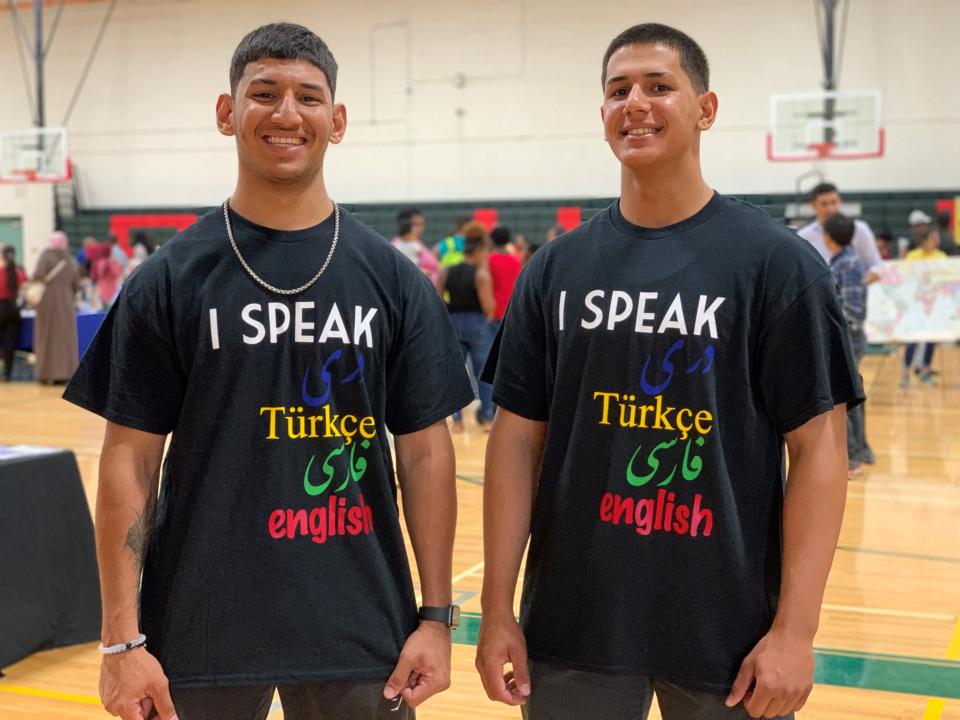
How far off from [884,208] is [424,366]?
15.3 meters

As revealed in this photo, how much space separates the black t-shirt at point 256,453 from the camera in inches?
82.4

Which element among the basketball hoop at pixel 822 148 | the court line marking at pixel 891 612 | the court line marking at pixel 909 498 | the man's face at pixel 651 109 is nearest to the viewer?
the man's face at pixel 651 109

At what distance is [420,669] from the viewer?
213cm

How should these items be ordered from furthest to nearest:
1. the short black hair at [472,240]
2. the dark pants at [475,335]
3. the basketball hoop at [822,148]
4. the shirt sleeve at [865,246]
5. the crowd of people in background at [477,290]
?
the basketball hoop at [822,148] → the short black hair at [472,240] → the dark pants at [475,335] → the crowd of people in background at [477,290] → the shirt sleeve at [865,246]

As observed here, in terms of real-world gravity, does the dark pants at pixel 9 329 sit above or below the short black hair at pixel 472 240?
below

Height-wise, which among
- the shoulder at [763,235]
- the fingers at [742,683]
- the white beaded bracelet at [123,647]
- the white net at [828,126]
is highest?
the white net at [828,126]

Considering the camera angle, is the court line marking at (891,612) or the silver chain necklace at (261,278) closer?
the silver chain necklace at (261,278)

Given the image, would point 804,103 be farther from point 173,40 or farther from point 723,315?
point 723,315

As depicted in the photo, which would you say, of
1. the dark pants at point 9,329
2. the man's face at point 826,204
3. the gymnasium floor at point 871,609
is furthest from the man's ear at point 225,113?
the dark pants at point 9,329

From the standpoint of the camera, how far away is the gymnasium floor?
421cm

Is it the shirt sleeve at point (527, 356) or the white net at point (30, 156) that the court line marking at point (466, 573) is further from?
the white net at point (30, 156)

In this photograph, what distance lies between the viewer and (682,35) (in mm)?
2172

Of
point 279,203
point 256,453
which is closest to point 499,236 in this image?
point 279,203

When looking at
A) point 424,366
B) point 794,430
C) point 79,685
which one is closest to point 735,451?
point 794,430
